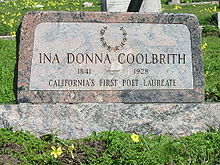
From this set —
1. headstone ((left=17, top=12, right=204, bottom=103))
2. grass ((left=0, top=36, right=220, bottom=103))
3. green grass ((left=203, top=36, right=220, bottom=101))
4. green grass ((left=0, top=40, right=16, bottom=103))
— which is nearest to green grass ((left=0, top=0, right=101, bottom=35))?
green grass ((left=0, top=40, right=16, bottom=103))

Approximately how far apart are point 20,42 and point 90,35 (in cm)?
58

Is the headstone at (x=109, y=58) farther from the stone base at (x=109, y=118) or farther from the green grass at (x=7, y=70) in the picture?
the green grass at (x=7, y=70)

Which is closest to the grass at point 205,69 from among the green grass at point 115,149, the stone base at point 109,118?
Answer: the stone base at point 109,118

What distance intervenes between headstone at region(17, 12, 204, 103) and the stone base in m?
0.09

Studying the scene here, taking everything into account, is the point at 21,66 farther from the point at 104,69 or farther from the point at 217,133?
the point at 217,133

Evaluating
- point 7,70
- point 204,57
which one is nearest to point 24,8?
point 204,57

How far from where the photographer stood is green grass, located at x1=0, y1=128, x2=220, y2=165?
3836mm

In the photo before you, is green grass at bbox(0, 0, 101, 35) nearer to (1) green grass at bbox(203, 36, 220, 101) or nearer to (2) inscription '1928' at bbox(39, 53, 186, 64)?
(1) green grass at bbox(203, 36, 220, 101)

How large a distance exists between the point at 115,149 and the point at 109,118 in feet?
2.23

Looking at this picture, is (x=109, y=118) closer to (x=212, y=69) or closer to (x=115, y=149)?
(x=115, y=149)

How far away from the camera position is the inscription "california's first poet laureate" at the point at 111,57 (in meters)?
4.74

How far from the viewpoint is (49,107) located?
183 inches

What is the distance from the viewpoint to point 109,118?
467 centimetres

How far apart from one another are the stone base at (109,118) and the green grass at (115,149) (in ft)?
0.44
